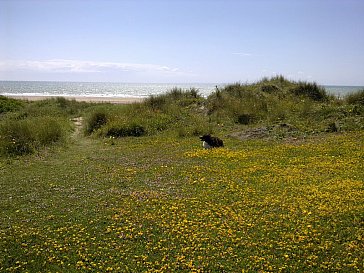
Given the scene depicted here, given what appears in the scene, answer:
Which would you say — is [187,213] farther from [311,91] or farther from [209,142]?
[311,91]

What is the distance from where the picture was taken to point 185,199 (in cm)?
945

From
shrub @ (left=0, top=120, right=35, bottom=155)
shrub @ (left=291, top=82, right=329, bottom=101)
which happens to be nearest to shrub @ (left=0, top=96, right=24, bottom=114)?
shrub @ (left=0, top=120, right=35, bottom=155)

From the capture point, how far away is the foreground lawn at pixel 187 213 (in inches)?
259

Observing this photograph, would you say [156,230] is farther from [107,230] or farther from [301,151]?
[301,151]

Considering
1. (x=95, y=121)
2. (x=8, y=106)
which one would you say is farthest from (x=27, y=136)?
(x=8, y=106)

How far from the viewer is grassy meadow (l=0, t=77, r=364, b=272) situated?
6664 millimetres

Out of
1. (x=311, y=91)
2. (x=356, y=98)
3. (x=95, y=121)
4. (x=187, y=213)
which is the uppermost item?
(x=311, y=91)

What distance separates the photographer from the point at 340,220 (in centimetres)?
789

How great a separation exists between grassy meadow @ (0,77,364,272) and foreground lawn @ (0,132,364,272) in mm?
29

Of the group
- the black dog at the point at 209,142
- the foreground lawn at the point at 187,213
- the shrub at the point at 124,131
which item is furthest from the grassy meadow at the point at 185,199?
the black dog at the point at 209,142

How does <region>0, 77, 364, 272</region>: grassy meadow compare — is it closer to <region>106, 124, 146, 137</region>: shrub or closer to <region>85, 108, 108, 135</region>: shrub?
<region>106, 124, 146, 137</region>: shrub

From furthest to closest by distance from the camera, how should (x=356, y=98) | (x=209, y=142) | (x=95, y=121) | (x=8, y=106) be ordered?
(x=8, y=106) → (x=356, y=98) → (x=95, y=121) → (x=209, y=142)

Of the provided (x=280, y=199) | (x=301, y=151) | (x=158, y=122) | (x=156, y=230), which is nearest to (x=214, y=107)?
(x=158, y=122)

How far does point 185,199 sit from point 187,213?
0.95 meters
